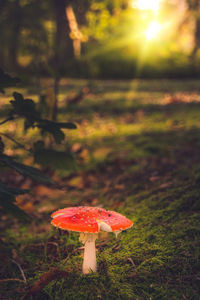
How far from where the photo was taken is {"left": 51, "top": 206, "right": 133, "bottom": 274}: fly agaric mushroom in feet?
4.87

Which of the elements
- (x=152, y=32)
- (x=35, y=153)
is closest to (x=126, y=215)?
(x=35, y=153)

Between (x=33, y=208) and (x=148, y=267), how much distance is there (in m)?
1.92

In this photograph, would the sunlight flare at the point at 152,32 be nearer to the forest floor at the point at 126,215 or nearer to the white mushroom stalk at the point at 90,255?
the forest floor at the point at 126,215

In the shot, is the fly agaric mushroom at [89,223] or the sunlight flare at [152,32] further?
the sunlight flare at [152,32]

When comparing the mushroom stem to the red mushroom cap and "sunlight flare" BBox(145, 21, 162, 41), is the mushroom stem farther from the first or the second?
"sunlight flare" BBox(145, 21, 162, 41)

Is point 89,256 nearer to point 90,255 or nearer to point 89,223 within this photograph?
point 90,255

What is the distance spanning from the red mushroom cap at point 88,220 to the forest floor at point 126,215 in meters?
0.28

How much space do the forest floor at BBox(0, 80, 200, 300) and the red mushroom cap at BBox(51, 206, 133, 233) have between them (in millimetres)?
277

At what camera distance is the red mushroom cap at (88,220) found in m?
1.48

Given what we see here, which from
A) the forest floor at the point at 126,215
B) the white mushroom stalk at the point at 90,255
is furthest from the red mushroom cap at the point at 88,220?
the forest floor at the point at 126,215

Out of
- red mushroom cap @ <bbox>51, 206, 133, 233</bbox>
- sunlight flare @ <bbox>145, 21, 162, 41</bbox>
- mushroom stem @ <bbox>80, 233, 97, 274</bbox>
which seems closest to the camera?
red mushroom cap @ <bbox>51, 206, 133, 233</bbox>

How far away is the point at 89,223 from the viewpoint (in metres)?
1.52

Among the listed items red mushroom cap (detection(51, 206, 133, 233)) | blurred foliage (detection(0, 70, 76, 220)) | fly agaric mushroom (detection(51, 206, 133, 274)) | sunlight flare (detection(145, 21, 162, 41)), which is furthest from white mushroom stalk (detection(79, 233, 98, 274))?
sunlight flare (detection(145, 21, 162, 41))

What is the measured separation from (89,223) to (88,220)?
29mm
